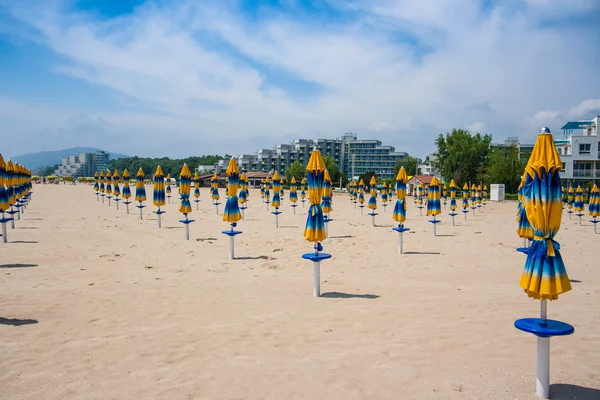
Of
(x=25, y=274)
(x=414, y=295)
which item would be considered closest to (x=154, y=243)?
(x=25, y=274)

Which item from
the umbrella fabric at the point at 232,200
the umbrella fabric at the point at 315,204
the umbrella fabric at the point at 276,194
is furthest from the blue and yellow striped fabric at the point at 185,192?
the umbrella fabric at the point at 315,204

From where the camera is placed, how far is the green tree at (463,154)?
222ft

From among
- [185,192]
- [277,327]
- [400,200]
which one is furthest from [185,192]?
[277,327]

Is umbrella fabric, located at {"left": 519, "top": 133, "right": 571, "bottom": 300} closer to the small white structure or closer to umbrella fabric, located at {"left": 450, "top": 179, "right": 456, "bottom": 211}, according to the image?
umbrella fabric, located at {"left": 450, "top": 179, "right": 456, "bottom": 211}

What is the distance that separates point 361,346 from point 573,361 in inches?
99.3

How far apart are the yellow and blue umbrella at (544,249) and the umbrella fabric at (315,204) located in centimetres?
430

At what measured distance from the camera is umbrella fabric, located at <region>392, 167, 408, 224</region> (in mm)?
13202

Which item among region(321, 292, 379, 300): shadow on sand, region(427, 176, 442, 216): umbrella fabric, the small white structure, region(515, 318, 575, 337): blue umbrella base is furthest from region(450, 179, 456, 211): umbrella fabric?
the small white structure

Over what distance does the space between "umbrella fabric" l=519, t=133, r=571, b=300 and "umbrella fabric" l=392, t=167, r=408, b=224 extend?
880 centimetres

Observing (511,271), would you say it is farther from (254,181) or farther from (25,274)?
(254,181)

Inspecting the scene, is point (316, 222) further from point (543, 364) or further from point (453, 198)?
point (453, 198)

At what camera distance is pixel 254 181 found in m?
98.9

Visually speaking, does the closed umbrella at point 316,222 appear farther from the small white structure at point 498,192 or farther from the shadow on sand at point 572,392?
the small white structure at point 498,192

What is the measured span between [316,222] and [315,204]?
0.42 meters
